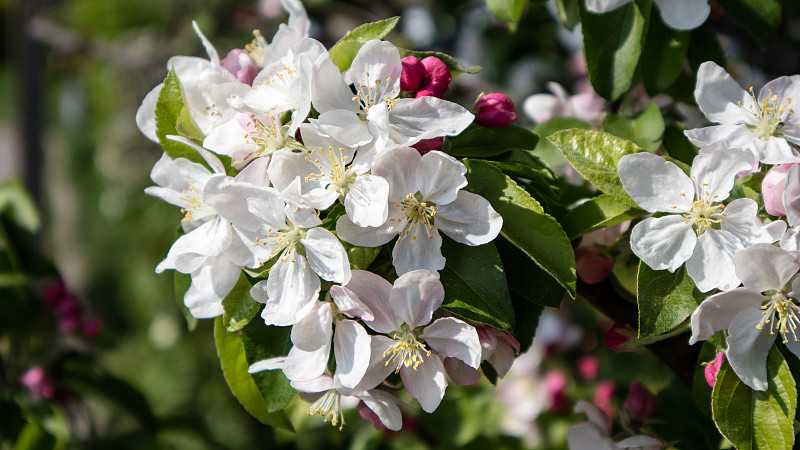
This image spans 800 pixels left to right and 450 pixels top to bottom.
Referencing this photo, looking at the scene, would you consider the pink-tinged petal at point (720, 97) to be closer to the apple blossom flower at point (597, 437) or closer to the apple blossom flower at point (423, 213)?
the apple blossom flower at point (423, 213)

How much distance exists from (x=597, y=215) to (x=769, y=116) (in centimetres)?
22

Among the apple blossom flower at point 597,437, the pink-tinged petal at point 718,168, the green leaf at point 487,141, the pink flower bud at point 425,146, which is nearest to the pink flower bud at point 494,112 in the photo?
the green leaf at point 487,141

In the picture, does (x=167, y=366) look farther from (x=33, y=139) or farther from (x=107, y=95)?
(x=107, y=95)

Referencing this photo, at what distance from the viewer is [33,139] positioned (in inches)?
117

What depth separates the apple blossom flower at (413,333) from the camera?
69 centimetres

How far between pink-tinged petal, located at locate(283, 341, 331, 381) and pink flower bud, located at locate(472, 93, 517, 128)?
318mm

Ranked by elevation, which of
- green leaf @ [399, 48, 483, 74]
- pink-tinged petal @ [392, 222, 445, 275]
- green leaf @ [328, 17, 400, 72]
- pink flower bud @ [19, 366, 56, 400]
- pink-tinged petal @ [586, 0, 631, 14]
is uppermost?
green leaf @ [328, 17, 400, 72]

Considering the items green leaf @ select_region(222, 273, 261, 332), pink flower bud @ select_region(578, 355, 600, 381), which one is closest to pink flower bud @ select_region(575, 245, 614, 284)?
green leaf @ select_region(222, 273, 261, 332)

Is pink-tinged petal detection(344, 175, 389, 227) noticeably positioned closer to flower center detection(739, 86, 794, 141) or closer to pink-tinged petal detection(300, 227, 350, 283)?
pink-tinged petal detection(300, 227, 350, 283)

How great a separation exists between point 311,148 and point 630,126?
0.52 metres

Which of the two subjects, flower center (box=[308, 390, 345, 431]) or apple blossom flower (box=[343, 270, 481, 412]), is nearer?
apple blossom flower (box=[343, 270, 481, 412])

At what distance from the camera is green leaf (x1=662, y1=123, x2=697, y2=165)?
936mm

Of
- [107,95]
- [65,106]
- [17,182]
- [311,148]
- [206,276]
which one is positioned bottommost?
[65,106]

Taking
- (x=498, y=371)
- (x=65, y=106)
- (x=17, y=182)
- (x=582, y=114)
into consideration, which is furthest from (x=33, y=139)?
(x=65, y=106)
